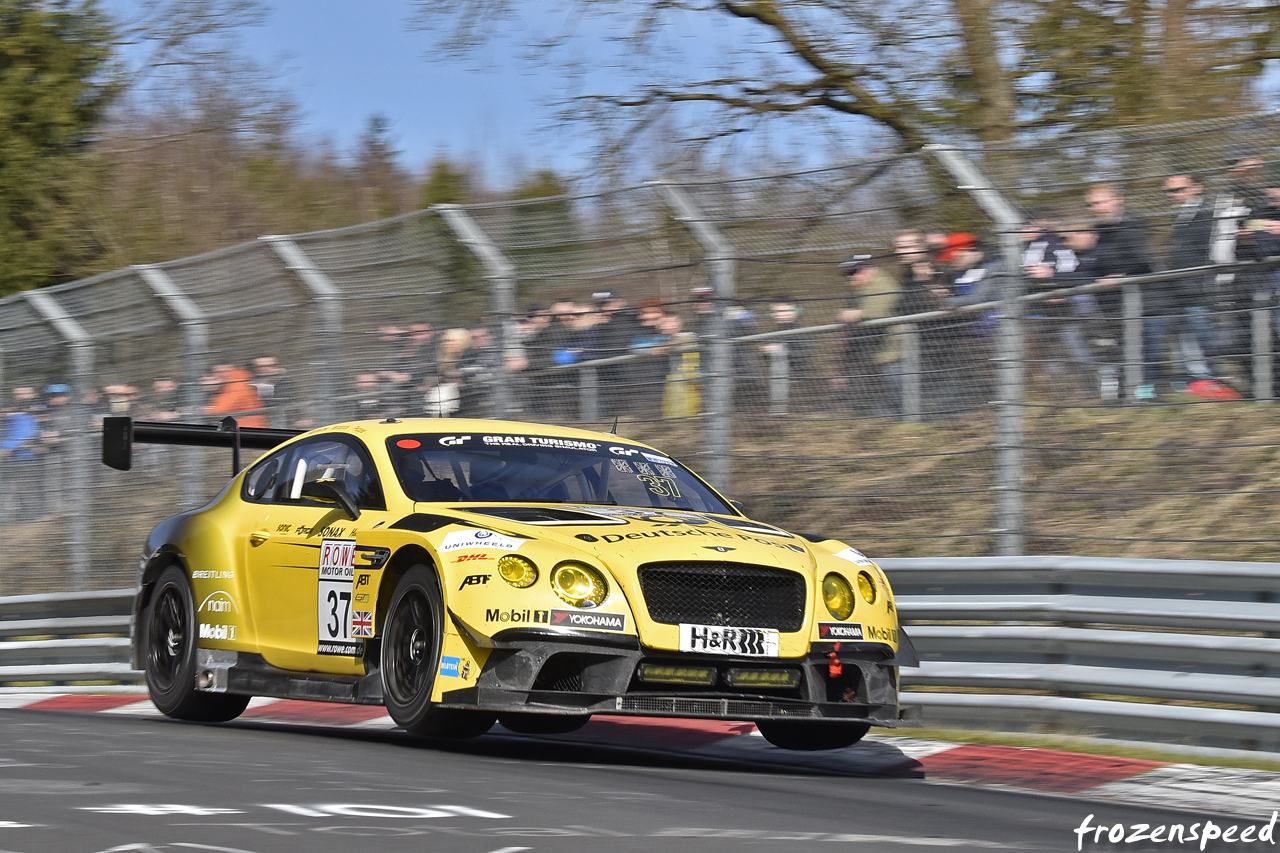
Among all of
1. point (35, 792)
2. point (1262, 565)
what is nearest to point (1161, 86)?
point (1262, 565)

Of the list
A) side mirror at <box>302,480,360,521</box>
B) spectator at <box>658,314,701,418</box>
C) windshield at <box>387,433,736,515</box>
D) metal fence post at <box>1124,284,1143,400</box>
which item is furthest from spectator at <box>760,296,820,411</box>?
side mirror at <box>302,480,360,521</box>

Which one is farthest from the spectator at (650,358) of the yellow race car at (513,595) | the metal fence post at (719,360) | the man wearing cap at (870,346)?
the yellow race car at (513,595)

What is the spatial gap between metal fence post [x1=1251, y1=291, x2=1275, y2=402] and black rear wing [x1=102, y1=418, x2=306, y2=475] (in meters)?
4.98

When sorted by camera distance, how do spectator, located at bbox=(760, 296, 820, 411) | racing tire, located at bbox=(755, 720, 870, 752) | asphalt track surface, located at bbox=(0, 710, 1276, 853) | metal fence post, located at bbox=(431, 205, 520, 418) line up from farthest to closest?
metal fence post, located at bbox=(431, 205, 520, 418)
spectator, located at bbox=(760, 296, 820, 411)
racing tire, located at bbox=(755, 720, 870, 752)
asphalt track surface, located at bbox=(0, 710, 1276, 853)

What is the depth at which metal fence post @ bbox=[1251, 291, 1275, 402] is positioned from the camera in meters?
7.83

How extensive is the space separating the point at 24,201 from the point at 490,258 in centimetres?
1844

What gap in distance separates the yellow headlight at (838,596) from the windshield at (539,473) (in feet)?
3.83

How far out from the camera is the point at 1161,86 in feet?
48.0

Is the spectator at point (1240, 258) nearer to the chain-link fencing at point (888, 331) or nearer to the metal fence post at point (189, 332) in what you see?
the chain-link fencing at point (888, 331)

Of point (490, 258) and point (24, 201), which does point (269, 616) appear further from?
point (24, 201)

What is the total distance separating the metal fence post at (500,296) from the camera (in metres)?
10.9

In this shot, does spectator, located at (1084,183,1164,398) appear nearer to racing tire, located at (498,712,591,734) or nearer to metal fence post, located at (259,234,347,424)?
racing tire, located at (498,712,591,734)

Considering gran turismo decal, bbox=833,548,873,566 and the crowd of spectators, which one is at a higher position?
the crowd of spectators

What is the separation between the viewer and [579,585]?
21.9ft
